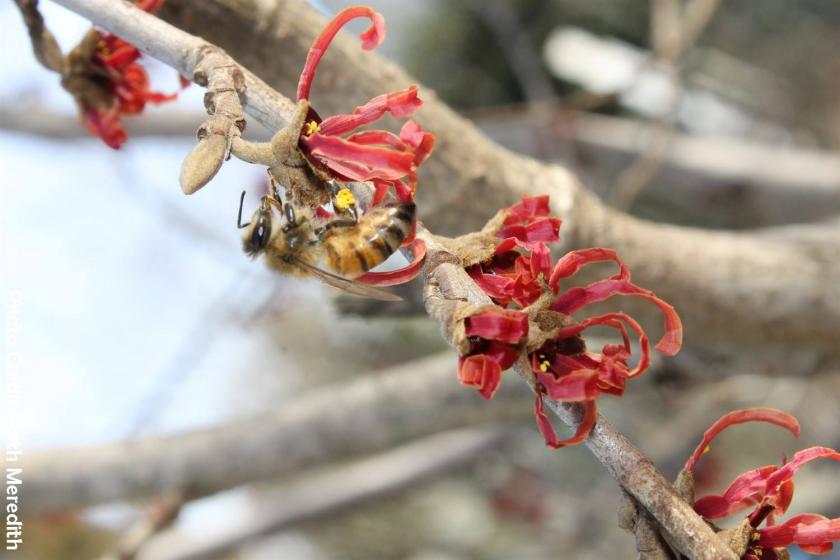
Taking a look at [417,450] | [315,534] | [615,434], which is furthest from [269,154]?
[315,534]

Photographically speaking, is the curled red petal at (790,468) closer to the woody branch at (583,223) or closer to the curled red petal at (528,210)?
the curled red petal at (528,210)

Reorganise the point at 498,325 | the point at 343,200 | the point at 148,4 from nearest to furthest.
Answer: the point at 498,325 < the point at 343,200 < the point at 148,4

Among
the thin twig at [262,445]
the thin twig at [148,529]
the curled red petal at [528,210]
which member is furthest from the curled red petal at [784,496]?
the thin twig at [148,529]

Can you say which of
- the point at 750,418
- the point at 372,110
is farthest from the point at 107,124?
the point at 750,418

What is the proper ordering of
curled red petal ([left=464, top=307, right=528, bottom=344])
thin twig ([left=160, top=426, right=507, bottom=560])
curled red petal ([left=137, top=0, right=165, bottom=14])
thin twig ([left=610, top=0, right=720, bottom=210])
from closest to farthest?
curled red petal ([left=464, top=307, right=528, bottom=344]), curled red petal ([left=137, top=0, right=165, bottom=14]), thin twig ([left=610, top=0, right=720, bottom=210]), thin twig ([left=160, top=426, right=507, bottom=560])

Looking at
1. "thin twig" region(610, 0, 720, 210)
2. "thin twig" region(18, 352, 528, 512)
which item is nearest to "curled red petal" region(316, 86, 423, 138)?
"thin twig" region(18, 352, 528, 512)

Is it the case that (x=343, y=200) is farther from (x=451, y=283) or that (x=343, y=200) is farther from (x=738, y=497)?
(x=738, y=497)

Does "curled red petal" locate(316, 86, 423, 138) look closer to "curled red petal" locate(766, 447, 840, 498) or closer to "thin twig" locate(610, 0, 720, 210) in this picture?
"curled red petal" locate(766, 447, 840, 498)
